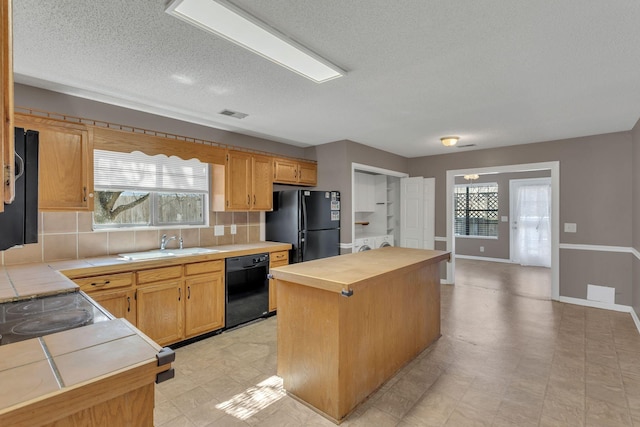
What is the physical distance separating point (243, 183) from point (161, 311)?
1.75 meters

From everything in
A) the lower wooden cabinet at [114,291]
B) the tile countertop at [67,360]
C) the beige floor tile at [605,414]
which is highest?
the tile countertop at [67,360]

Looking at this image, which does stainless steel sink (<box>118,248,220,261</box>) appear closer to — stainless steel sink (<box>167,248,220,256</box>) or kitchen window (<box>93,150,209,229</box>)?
stainless steel sink (<box>167,248,220,256</box>)

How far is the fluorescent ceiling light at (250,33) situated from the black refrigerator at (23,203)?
1009 millimetres

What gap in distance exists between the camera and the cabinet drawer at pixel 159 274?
2820mm

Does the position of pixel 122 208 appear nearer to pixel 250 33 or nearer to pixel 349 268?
pixel 250 33

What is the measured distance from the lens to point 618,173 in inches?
165

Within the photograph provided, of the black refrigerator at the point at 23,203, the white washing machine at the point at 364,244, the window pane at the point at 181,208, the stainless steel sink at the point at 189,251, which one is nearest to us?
the black refrigerator at the point at 23,203

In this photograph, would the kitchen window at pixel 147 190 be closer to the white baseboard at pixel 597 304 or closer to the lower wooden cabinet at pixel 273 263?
the lower wooden cabinet at pixel 273 263

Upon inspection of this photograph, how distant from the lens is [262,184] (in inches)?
164

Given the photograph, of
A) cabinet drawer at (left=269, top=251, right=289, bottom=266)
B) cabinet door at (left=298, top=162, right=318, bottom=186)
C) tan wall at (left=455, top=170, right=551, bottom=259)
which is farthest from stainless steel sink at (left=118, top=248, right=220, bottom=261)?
tan wall at (left=455, top=170, right=551, bottom=259)

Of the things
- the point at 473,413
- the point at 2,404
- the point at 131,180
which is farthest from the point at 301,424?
the point at 131,180

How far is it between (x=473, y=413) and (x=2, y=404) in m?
2.44

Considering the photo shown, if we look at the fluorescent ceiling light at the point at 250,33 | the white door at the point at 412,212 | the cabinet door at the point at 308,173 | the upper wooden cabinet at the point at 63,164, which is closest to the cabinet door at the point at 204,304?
the upper wooden cabinet at the point at 63,164

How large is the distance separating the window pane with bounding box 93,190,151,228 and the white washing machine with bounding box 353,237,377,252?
3.02 metres
